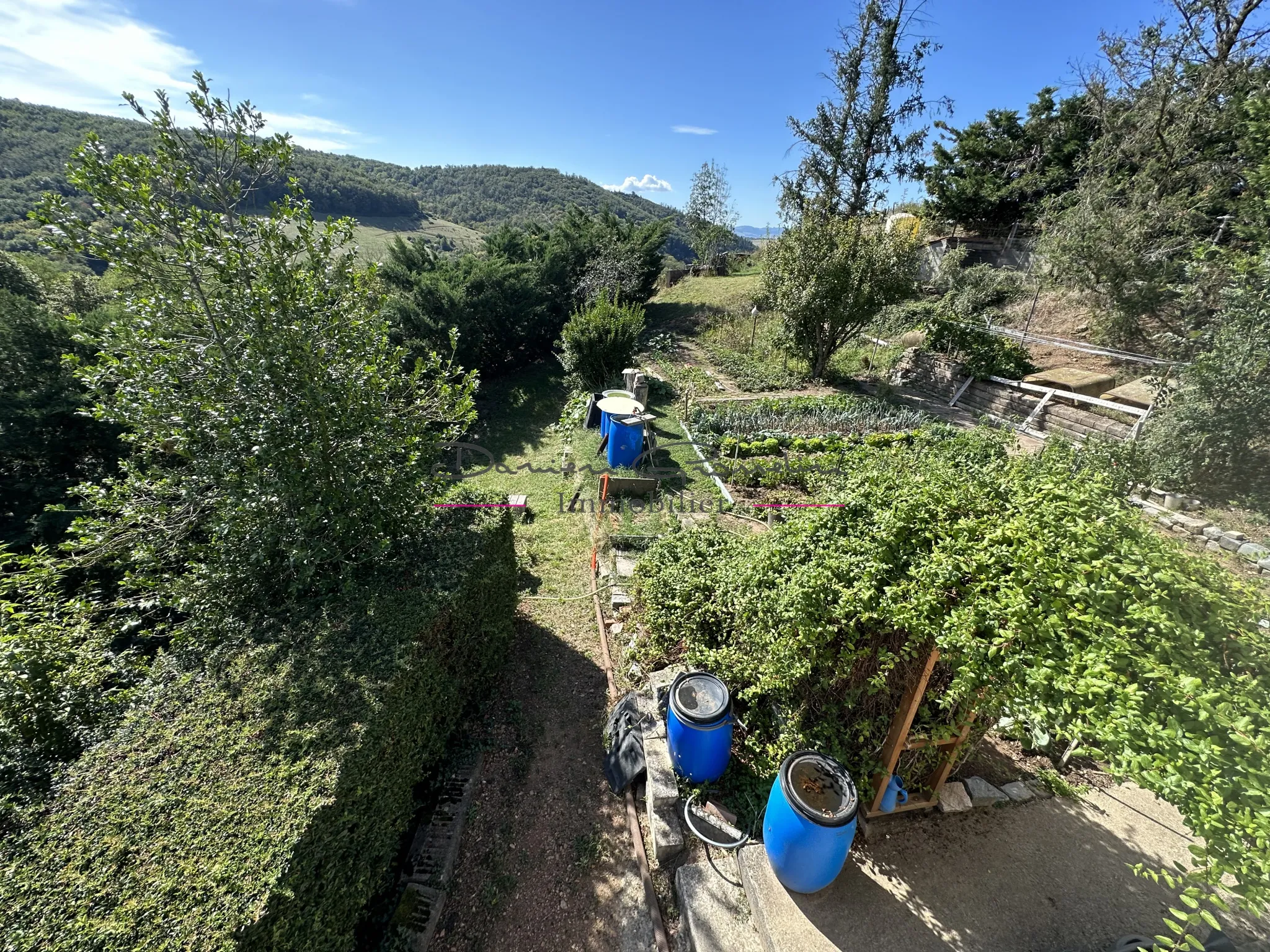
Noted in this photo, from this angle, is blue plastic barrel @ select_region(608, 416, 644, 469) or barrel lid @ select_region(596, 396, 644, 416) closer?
blue plastic barrel @ select_region(608, 416, 644, 469)

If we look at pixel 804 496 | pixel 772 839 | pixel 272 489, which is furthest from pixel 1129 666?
pixel 804 496

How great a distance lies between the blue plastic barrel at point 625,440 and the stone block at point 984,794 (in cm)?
649

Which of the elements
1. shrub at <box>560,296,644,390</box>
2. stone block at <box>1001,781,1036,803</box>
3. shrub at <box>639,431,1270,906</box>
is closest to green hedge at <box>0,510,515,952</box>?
shrub at <box>639,431,1270,906</box>

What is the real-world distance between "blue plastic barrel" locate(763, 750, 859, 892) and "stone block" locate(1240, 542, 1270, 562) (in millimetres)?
7889

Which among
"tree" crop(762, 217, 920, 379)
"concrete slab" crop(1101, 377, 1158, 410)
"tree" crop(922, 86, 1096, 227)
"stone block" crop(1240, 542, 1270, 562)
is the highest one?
"tree" crop(922, 86, 1096, 227)

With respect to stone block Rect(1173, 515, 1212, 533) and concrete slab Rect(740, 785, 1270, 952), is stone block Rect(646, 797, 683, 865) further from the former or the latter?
stone block Rect(1173, 515, 1212, 533)

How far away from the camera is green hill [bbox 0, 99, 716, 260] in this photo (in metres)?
36.1

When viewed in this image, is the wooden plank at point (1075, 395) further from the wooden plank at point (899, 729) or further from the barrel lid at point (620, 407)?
the wooden plank at point (899, 729)

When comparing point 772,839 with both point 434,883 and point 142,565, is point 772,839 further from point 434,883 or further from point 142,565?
point 142,565

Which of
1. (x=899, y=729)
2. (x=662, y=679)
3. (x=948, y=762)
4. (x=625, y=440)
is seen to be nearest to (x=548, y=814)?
(x=662, y=679)

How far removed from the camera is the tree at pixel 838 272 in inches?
496

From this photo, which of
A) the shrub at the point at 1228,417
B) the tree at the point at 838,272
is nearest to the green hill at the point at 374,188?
the tree at the point at 838,272

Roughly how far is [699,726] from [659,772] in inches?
25.9

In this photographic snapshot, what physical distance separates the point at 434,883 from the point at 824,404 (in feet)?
36.8
